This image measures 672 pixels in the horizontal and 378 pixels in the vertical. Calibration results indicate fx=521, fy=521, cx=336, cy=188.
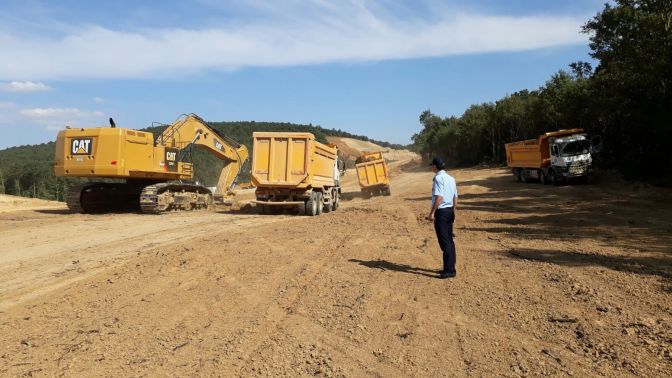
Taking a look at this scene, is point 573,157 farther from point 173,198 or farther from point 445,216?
point 445,216

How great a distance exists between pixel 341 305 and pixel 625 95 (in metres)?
22.0

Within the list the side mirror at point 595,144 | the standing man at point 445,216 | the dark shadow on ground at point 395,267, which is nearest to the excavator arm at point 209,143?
the dark shadow on ground at point 395,267

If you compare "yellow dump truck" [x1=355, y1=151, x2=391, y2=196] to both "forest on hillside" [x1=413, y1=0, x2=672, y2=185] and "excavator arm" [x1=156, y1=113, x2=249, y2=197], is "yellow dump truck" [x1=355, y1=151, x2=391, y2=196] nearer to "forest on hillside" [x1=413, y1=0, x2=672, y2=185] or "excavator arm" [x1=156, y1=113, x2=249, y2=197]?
"excavator arm" [x1=156, y1=113, x2=249, y2=197]

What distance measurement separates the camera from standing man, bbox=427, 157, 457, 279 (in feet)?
24.1

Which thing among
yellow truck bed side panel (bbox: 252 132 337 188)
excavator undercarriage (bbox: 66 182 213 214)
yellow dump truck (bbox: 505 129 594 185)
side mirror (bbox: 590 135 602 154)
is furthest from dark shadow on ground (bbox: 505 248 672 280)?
side mirror (bbox: 590 135 602 154)

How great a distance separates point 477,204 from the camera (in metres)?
19.0

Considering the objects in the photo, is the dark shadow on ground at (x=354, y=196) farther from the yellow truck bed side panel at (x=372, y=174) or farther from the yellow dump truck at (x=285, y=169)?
the yellow dump truck at (x=285, y=169)

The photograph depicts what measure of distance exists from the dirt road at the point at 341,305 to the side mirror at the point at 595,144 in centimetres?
1592

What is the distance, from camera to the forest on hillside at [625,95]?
20703mm

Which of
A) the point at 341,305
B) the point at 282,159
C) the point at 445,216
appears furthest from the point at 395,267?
the point at 282,159

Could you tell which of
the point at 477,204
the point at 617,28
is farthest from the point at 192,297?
the point at 617,28

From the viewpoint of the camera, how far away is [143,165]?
18156 millimetres

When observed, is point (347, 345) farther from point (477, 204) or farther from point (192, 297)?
point (477, 204)

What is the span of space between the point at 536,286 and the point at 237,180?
732 inches
